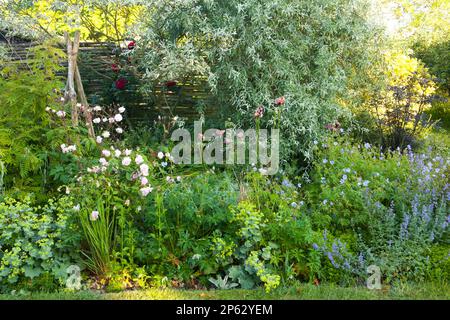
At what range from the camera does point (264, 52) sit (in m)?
5.64

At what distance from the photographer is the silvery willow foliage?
5336 millimetres

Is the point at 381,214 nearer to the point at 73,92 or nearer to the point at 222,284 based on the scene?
the point at 222,284

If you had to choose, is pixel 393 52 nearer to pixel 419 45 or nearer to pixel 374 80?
pixel 374 80

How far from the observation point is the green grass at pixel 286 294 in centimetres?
338

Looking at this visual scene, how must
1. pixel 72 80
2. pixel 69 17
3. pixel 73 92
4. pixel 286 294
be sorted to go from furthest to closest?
1. pixel 69 17
2. pixel 72 80
3. pixel 73 92
4. pixel 286 294

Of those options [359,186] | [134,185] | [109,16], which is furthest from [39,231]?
[109,16]

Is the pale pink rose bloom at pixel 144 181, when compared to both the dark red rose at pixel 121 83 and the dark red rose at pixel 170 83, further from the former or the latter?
the dark red rose at pixel 121 83

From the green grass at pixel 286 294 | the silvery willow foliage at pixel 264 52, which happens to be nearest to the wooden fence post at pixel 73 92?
the silvery willow foliage at pixel 264 52

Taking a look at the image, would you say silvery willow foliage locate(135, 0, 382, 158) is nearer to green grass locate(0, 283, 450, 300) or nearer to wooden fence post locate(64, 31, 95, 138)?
wooden fence post locate(64, 31, 95, 138)

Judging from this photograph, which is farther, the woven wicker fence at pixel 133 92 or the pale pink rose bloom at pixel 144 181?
the woven wicker fence at pixel 133 92

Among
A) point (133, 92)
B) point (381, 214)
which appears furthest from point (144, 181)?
point (133, 92)

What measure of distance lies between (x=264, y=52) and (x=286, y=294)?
3028 millimetres

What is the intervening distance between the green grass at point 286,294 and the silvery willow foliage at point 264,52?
6.89 ft

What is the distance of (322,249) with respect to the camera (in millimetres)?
3709
